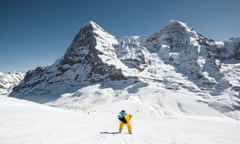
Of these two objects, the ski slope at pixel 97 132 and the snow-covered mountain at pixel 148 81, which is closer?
the ski slope at pixel 97 132

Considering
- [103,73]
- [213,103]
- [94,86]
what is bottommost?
[213,103]

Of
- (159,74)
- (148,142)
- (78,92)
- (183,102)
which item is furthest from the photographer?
(159,74)

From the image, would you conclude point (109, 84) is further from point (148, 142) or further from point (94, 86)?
point (148, 142)

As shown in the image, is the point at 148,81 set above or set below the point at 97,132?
below

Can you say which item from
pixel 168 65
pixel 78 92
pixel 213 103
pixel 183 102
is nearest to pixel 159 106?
pixel 183 102

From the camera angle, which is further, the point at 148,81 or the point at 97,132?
the point at 148,81

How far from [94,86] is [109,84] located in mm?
12722

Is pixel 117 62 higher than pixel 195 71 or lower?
higher

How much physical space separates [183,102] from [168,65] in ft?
266

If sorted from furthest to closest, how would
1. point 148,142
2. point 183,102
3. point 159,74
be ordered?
point 159,74
point 183,102
point 148,142

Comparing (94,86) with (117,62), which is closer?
(94,86)

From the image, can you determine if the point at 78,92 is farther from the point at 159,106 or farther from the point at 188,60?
the point at 188,60

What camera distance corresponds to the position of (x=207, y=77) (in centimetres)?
A: 16150

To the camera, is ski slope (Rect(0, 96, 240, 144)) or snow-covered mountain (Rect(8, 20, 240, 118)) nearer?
ski slope (Rect(0, 96, 240, 144))
